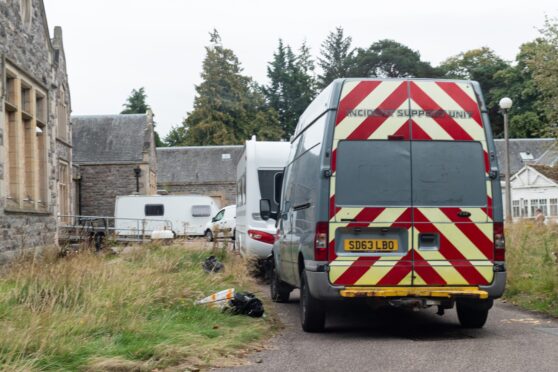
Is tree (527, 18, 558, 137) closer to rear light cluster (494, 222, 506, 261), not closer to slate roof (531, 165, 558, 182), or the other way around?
slate roof (531, 165, 558, 182)

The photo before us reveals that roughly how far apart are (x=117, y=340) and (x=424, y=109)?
4062 mm

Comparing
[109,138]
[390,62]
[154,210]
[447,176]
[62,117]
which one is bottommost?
[154,210]

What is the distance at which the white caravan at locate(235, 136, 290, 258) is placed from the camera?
50.1 feet

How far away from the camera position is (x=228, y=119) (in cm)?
6700

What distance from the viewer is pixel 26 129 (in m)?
17.3

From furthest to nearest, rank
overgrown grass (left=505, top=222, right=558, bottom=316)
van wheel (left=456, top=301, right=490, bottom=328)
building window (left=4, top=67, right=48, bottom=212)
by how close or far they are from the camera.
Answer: building window (left=4, top=67, right=48, bottom=212) → overgrown grass (left=505, top=222, right=558, bottom=316) → van wheel (left=456, top=301, right=490, bottom=328)

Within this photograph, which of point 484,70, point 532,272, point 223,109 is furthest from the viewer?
point 484,70

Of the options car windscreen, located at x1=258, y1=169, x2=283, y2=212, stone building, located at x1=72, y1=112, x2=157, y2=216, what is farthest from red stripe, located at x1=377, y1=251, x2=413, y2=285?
stone building, located at x1=72, y1=112, x2=157, y2=216

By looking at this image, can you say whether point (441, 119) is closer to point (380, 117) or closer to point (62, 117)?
point (380, 117)

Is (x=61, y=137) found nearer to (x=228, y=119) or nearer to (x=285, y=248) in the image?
(x=285, y=248)

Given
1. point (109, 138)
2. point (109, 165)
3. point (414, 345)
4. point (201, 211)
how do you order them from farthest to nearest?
point (109, 138)
point (109, 165)
point (201, 211)
point (414, 345)

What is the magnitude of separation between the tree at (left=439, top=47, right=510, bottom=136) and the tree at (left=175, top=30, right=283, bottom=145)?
685 inches

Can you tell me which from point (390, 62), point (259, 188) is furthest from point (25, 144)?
point (390, 62)

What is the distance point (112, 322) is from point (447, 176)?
12.5 feet
